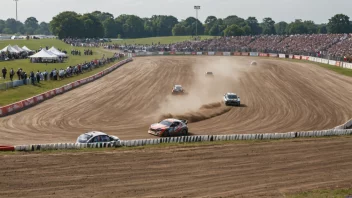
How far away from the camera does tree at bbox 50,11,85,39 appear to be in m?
161

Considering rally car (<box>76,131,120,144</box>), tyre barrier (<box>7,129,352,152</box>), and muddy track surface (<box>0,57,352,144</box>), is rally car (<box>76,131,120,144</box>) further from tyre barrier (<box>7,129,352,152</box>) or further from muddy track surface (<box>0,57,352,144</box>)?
muddy track surface (<box>0,57,352,144</box>)

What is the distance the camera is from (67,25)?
161875mm

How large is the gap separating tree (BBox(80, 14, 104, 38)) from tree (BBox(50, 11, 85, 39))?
2513 mm

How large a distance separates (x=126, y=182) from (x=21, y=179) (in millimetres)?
4615

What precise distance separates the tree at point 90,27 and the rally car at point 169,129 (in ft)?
479

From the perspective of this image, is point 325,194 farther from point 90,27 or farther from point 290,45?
point 90,27

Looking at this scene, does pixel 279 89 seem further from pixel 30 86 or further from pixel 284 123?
pixel 30 86

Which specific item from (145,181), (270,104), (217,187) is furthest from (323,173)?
(270,104)

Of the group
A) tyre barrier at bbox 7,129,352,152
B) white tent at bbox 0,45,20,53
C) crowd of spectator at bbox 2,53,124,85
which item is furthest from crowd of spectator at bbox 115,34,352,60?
tyre barrier at bbox 7,129,352,152

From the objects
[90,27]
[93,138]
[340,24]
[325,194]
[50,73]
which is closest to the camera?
[325,194]

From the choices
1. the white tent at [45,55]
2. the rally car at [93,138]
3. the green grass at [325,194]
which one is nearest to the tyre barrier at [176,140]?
the rally car at [93,138]

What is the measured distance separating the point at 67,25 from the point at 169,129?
141818 millimetres

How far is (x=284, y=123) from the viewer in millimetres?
34781

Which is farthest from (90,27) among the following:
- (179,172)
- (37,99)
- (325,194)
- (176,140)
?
(325,194)
